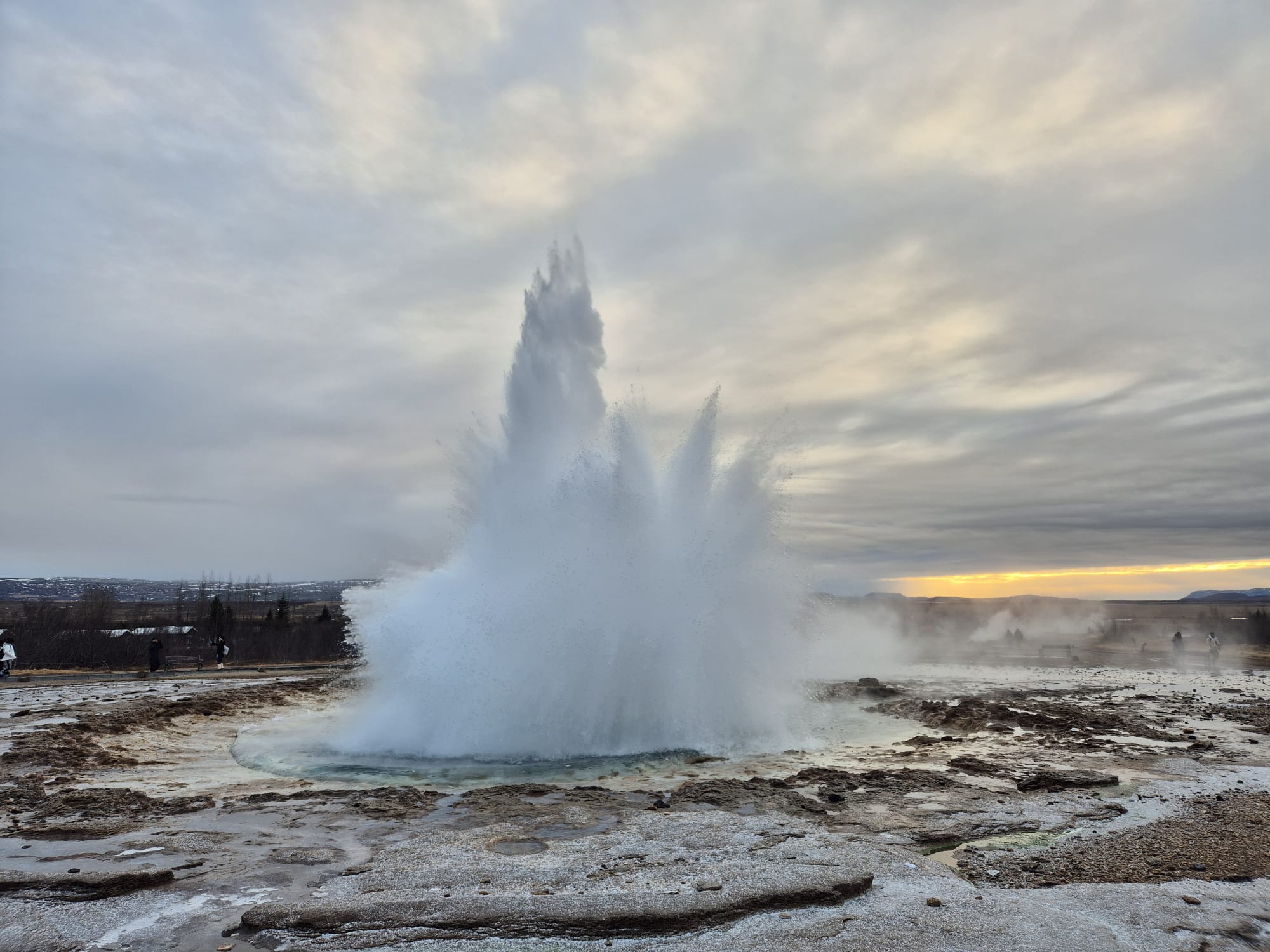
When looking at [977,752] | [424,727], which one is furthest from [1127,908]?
[424,727]

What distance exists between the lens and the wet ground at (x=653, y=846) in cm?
562

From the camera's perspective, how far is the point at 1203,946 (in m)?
5.26

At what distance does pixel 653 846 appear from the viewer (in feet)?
25.1

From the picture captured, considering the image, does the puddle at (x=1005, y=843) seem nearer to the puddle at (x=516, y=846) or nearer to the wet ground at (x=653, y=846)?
the wet ground at (x=653, y=846)

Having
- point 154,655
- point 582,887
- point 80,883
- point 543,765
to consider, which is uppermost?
point 154,655

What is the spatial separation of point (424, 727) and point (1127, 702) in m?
18.4

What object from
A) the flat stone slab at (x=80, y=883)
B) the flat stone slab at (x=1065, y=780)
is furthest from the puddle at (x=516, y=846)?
the flat stone slab at (x=1065, y=780)

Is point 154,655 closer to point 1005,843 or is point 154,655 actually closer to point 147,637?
point 147,637

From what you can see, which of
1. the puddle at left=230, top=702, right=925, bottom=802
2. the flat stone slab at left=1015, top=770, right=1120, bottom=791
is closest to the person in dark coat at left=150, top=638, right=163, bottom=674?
the puddle at left=230, top=702, right=925, bottom=802

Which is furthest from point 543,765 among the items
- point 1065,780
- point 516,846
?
point 1065,780

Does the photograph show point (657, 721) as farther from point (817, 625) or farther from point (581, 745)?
point (817, 625)

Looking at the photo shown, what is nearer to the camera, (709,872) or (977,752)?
(709,872)

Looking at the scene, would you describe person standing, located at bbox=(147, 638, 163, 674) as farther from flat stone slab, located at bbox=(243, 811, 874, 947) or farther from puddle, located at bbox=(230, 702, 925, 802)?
flat stone slab, located at bbox=(243, 811, 874, 947)

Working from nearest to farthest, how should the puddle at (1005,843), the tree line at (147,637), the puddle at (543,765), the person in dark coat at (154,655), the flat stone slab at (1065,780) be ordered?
the puddle at (1005,843) < the flat stone slab at (1065,780) < the puddle at (543,765) < the person in dark coat at (154,655) < the tree line at (147,637)
